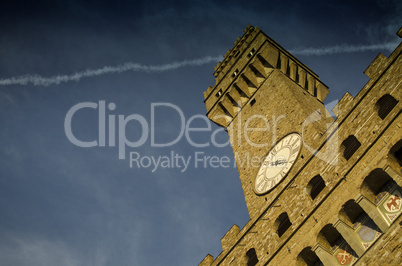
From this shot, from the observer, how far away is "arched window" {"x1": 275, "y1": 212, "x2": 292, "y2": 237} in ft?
50.0

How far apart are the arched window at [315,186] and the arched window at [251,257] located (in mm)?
2793

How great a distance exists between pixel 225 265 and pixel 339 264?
A: 5.06 meters

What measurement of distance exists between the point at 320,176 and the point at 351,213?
2.21m

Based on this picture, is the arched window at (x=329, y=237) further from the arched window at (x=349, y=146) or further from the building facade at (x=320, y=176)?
the arched window at (x=349, y=146)

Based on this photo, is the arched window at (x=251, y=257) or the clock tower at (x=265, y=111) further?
the clock tower at (x=265, y=111)

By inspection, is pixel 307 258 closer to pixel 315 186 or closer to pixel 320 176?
pixel 315 186

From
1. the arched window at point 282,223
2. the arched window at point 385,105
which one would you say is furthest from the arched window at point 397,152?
the arched window at point 282,223

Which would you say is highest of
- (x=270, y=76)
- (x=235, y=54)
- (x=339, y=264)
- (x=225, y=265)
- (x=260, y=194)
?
(x=235, y=54)

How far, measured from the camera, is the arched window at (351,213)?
12720 mm

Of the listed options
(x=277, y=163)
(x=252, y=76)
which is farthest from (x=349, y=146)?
(x=252, y=76)

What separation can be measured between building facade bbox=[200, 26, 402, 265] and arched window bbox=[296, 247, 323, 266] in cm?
3

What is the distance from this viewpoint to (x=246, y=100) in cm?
2373

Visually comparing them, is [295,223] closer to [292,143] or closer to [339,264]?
[339,264]

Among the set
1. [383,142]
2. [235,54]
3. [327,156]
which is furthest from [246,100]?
[383,142]
